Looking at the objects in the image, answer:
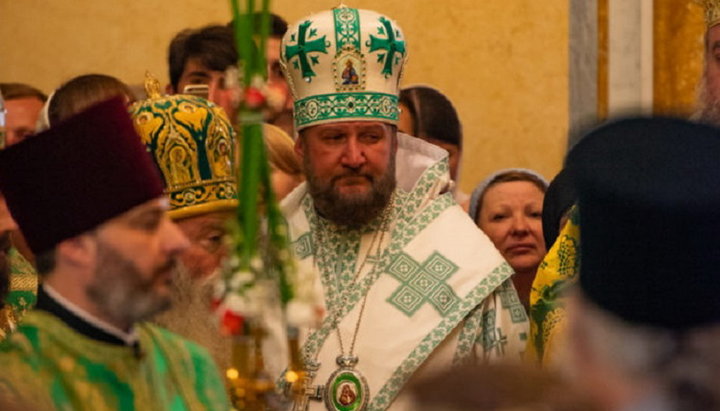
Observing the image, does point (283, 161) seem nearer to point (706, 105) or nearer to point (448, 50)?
point (706, 105)

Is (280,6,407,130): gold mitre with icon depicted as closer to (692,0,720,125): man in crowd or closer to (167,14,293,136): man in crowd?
(167,14,293,136): man in crowd

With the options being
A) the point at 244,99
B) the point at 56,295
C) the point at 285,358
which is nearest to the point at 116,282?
the point at 56,295

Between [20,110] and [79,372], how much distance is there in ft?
12.2

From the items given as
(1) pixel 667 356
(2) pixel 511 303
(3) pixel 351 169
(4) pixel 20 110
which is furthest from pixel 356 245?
(1) pixel 667 356

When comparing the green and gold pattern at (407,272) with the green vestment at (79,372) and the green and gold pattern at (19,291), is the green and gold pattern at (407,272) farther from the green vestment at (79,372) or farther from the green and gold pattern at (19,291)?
the green vestment at (79,372)

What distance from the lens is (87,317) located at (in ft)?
12.1

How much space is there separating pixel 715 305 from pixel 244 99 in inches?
58.7

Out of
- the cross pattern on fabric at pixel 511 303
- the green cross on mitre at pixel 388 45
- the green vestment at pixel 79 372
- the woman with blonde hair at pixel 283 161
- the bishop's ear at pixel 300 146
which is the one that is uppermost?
the green cross on mitre at pixel 388 45

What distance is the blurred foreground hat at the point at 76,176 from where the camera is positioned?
3748 mm

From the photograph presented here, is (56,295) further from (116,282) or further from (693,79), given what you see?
(693,79)

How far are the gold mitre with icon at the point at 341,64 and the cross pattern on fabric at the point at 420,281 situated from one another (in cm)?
48

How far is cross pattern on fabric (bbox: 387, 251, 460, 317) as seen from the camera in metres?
5.71

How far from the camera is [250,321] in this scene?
3531 millimetres

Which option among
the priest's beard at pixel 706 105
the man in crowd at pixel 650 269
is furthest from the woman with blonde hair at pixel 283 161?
the man in crowd at pixel 650 269
